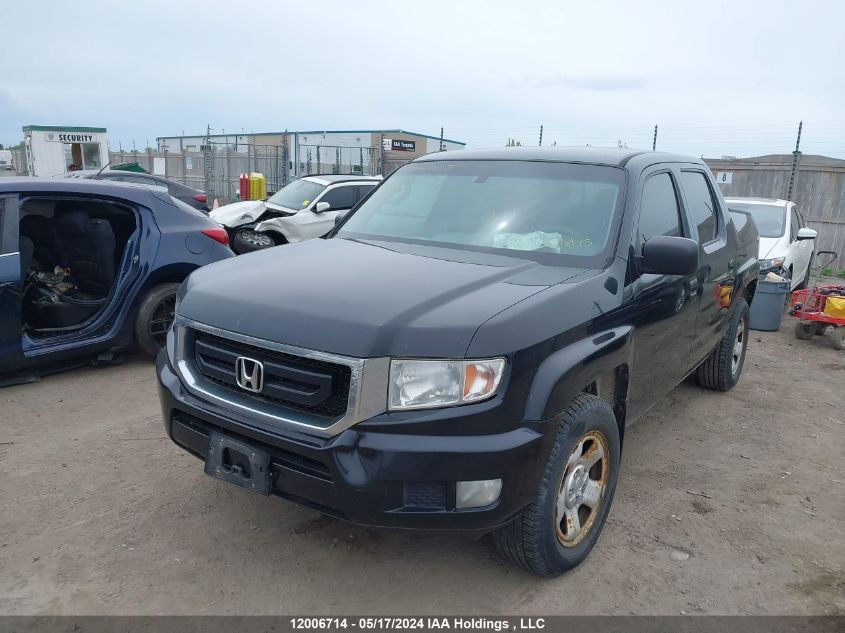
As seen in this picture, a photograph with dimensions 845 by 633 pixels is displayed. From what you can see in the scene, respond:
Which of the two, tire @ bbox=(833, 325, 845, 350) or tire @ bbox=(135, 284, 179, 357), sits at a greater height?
tire @ bbox=(135, 284, 179, 357)

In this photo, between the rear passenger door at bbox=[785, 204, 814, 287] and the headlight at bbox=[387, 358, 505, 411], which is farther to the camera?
the rear passenger door at bbox=[785, 204, 814, 287]

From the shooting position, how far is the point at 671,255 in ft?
10.6

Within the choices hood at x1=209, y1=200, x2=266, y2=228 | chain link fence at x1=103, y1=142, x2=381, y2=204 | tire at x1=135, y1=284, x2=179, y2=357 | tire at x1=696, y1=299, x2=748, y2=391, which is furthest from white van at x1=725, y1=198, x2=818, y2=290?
chain link fence at x1=103, y1=142, x2=381, y2=204

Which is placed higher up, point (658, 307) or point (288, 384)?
point (658, 307)

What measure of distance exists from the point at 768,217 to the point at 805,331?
2.57 m

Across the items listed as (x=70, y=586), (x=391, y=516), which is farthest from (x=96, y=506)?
(x=391, y=516)

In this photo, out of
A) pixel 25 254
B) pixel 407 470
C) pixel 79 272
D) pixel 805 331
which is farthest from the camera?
pixel 805 331

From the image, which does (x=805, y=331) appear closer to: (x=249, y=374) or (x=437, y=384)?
(x=437, y=384)

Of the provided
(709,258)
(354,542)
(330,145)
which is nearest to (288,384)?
(354,542)

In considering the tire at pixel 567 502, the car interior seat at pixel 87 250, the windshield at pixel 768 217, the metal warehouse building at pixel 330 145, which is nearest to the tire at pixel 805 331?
the windshield at pixel 768 217

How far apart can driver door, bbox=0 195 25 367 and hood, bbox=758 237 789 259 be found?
8749 millimetres

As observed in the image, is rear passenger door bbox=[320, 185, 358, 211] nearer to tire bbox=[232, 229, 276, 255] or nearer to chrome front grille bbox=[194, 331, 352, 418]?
tire bbox=[232, 229, 276, 255]

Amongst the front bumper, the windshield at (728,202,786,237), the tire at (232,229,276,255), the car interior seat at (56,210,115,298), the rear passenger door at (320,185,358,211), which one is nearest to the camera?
the front bumper

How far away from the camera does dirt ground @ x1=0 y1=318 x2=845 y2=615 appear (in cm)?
289
